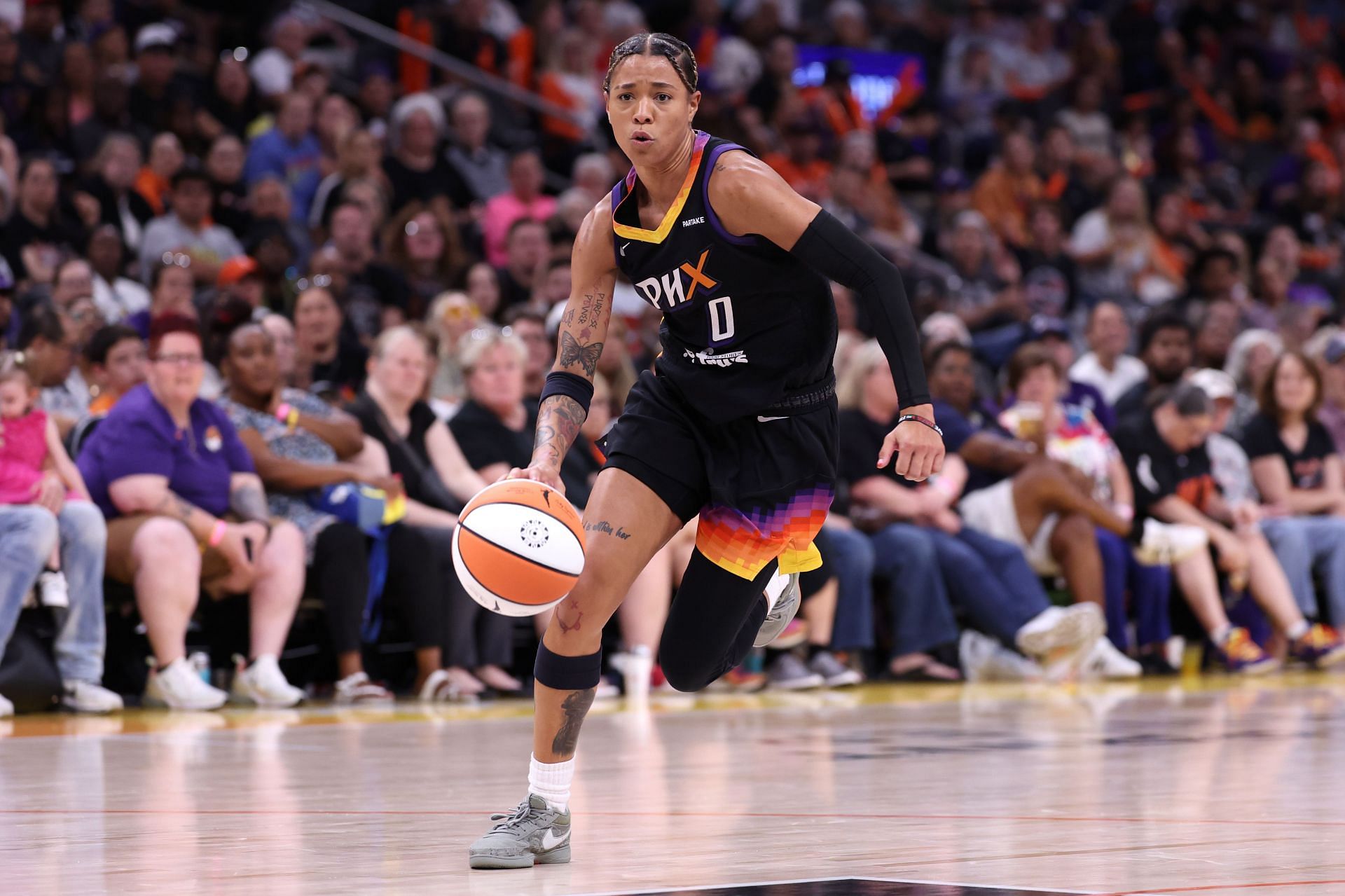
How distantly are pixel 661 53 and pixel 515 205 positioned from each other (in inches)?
330

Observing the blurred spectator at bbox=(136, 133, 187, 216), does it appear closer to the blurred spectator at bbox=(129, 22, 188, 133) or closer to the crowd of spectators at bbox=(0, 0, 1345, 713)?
the crowd of spectators at bbox=(0, 0, 1345, 713)

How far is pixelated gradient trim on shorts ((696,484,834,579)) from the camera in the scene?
173 inches

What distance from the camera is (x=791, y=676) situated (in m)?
9.27

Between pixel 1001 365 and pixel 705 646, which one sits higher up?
pixel 1001 365

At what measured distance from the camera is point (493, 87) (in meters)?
14.1

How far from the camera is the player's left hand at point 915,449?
13.1ft

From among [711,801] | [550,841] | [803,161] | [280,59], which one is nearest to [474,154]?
[280,59]

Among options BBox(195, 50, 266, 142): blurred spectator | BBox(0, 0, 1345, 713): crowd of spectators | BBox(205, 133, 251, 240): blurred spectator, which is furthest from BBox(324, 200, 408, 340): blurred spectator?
BBox(195, 50, 266, 142): blurred spectator

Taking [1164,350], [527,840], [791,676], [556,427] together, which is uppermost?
[1164,350]

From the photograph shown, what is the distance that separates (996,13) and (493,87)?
22.3ft

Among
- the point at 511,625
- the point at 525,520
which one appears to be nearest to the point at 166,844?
the point at 525,520

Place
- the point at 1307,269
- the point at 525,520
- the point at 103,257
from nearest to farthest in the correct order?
the point at 525,520
the point at 103,257
the point at 1307,269

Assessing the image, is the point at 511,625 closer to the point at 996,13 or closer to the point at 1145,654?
the point at 1145,654

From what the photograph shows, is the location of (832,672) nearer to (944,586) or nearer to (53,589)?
(944,586)
